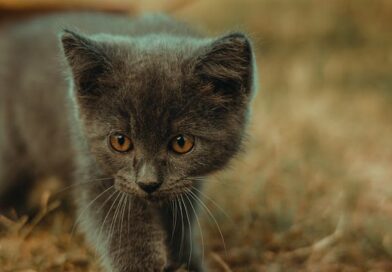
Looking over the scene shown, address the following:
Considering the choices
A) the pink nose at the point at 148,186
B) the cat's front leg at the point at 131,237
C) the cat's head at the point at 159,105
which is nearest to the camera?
the pink nose at the point at 148,186

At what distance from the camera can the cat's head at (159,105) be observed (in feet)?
8.92

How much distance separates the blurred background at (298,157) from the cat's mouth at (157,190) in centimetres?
36

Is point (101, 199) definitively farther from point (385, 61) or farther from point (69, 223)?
point (385, 61)

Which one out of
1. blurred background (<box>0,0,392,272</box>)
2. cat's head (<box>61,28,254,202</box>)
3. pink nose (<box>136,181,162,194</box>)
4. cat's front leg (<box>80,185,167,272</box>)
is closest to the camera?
pink nose (<box>136,181,162,194</box>)

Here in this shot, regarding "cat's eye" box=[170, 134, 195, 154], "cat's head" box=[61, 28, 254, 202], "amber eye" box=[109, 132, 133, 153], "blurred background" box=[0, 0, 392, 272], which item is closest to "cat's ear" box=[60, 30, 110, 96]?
"cat's head" box=[61, 28, 254, 202]

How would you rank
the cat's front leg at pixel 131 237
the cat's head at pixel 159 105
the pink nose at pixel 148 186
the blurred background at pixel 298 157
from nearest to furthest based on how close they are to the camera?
the pink nose at pixel 148 186 → the cat's head at pixel 159 105 → the cat's front leg at pixel 131 237 → the blurred background at pixel 298 157

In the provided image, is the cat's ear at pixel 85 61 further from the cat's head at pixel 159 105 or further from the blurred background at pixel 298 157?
the blurred background at pixel 298 157

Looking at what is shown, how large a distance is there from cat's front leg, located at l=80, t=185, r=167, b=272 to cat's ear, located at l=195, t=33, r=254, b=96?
0.69 m

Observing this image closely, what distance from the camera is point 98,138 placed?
2.88m

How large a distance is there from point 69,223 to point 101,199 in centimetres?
100

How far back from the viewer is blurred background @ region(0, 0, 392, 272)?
3387 millimetres

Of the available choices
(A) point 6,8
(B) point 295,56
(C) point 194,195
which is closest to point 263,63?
(B) point 295,56

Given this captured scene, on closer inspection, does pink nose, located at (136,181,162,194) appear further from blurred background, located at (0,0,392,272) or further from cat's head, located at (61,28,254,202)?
blurred background, located at (0,0,392,272)

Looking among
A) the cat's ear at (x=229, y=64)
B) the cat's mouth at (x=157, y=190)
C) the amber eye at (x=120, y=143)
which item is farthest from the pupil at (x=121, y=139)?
the cat's ear at (x=229, y=64)
